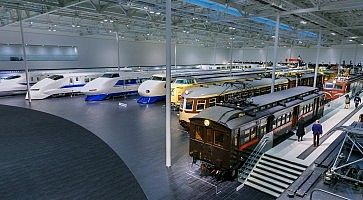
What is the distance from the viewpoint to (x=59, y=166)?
8.97 meters

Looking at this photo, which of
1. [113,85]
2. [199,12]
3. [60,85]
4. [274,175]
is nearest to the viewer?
[274,175]

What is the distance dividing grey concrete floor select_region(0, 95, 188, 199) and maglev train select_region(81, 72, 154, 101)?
85 centimetres

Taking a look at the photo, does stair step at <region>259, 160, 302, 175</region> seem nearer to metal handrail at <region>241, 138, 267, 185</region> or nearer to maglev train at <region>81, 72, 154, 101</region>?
metal handrail at <region>241, 138, 267, 185</region>

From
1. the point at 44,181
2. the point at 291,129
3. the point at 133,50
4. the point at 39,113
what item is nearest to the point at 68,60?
the point at 133,50

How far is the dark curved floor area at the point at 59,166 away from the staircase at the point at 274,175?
3.88 m

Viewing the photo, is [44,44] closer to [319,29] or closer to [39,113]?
[39,113]

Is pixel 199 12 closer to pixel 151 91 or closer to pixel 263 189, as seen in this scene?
pixel 151 91

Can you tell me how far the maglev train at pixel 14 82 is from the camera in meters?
21.2

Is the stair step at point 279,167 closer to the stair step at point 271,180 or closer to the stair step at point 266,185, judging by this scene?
the stair step at point 271,180

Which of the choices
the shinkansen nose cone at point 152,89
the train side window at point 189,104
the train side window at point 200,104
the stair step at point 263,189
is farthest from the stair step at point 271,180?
the shinkansen nose cone at point 152,89

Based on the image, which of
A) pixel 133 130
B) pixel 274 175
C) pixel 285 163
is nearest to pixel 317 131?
pixel 285 163

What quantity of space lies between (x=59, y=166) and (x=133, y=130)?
15.7ft

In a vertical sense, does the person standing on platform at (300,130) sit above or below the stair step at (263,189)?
above

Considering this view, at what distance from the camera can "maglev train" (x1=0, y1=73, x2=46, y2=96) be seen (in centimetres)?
2117
